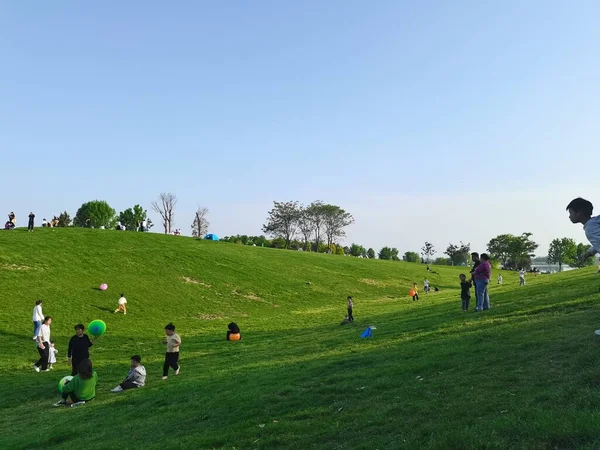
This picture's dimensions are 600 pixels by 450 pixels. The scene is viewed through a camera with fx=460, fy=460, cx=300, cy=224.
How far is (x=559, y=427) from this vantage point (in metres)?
5.45

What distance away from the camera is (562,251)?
5443 inches

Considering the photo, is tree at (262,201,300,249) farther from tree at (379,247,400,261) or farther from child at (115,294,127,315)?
child at (115,294,127,315)

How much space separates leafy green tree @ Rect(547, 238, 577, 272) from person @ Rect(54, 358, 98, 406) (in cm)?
14688

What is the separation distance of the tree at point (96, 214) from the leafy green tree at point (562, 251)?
128767mm

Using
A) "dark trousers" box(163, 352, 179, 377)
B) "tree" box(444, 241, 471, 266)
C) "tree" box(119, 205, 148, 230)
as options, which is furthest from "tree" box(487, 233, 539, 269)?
"dark trousers" box(163, 352, 179, 377)

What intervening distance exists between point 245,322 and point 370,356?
22231mm

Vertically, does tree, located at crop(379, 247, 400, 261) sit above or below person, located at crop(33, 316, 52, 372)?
above

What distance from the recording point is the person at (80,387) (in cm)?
1377

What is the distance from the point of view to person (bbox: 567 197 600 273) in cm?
747

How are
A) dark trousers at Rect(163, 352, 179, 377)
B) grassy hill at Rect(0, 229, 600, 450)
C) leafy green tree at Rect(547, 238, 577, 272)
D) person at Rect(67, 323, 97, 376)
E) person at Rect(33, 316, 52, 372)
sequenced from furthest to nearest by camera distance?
leafy green tree at Rect(547, 238, 577, 272) → person at Rect(33, 316, 52, 372) → dark trousers at Rect(163, 352, 179, 377) → person at Rect(67, 323, 97, 376) → grassy hill at Rect(0, 229, 600, 450)

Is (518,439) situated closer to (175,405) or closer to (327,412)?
(327,412)

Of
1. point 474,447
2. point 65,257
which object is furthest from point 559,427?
point 65,257

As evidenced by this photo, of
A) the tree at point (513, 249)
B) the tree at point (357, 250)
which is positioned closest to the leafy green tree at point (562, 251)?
the tree at point (513, 249)

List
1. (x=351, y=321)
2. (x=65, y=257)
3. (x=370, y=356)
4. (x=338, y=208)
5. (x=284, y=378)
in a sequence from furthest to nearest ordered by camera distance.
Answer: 1. (x=338, y=208)
2. (x=65, y=257)
3. (x=351, y=321)
4. (x=370, y=356)
5. (x=284, y=378)
